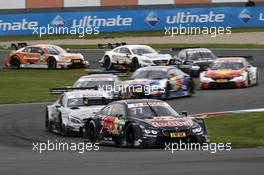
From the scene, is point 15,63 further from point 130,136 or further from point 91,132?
point 130,136

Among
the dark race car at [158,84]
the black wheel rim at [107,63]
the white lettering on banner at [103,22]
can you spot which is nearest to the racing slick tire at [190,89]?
the dark race car at [158,84]

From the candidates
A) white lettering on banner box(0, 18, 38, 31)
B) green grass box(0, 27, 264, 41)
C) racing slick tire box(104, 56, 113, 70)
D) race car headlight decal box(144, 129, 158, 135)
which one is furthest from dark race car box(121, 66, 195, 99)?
white lettering on banner box(0, 18, 38, 31)

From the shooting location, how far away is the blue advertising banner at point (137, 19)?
57.7 metres

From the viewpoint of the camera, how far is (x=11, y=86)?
1527 inches

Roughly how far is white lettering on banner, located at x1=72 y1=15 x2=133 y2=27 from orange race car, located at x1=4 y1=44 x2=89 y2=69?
40.4ft

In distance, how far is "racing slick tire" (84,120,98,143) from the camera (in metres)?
20.8

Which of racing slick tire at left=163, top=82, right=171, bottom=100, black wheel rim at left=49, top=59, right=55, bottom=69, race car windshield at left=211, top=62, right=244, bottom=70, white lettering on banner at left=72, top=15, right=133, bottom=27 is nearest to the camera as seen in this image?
racing slick tire at left=163, top=82, right=171, bottom=100

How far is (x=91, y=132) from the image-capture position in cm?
2105

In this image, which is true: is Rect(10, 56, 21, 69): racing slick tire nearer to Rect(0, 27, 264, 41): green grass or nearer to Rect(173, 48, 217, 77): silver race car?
Rect(173, 48, 217, 77): silver race car

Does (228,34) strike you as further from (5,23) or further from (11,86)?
(11,86)

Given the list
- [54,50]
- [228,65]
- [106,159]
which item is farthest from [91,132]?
[54,50]

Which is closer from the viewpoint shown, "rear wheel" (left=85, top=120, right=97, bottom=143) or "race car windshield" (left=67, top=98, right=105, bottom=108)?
"rear wheel" (left=85, top=120, right=97, bottom=143)

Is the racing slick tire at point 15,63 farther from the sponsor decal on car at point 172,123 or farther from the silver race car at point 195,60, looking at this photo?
the sponsor decal on car at point 172,123

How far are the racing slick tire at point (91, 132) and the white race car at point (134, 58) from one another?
66.2ft
